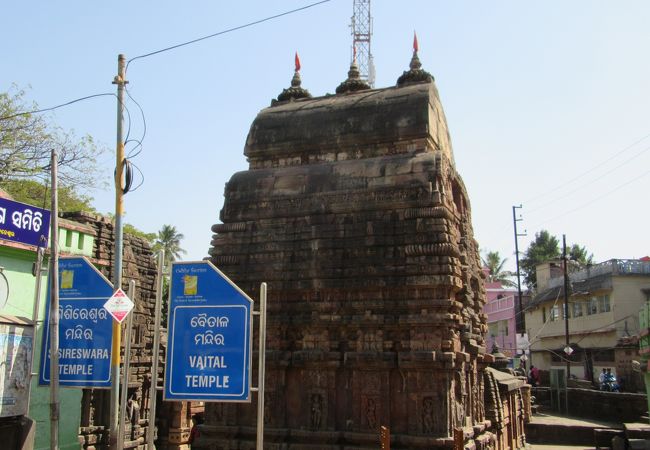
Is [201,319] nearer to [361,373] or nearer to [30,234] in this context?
[361,373]

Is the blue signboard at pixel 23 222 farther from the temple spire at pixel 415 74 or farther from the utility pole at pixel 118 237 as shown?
the temple spire at pixel 415 74

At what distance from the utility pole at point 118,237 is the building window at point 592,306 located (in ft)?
90.3

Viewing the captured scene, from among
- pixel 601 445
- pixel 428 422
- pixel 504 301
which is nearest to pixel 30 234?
pixel 428 422

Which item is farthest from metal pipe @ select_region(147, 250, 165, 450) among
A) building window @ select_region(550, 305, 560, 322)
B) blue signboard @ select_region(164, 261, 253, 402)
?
building window @ select_region(550, 305, 560, 322)

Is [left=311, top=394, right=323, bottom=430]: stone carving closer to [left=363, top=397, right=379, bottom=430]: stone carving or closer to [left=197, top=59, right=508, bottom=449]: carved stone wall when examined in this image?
[left=197, top=59, right=508, bottom=449]: carved stone wall

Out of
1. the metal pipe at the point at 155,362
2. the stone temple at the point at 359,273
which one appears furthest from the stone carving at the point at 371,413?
the metal pipe at the point at 155,362

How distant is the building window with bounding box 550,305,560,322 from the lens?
3441cm

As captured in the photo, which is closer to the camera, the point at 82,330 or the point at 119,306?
the point at 119,306

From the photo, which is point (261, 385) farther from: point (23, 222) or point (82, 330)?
point (23, 222)

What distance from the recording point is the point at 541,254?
169 ft

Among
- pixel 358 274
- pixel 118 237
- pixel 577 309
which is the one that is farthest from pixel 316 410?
pixel 577 309

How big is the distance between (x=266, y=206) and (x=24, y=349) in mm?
4496

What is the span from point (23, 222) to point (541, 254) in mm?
47618

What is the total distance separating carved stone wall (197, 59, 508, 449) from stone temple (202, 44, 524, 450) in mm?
19
